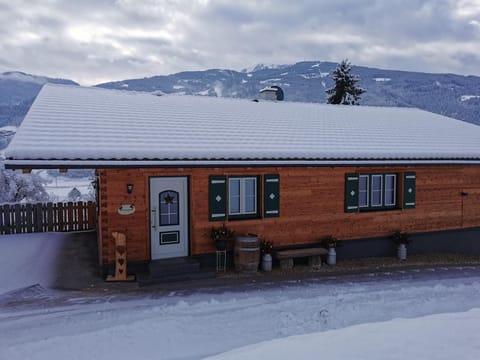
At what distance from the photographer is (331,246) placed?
11.5 meters

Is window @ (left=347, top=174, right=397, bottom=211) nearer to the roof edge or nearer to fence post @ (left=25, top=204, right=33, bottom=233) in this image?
the roof edge

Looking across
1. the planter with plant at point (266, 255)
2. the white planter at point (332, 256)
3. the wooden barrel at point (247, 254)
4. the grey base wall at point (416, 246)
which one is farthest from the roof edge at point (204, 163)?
the white planter at point (332, 256)

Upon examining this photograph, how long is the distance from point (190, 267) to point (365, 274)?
4760 mm

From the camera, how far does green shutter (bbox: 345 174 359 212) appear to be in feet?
39.3

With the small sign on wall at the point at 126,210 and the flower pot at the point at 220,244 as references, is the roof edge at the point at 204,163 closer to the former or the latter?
the small sign on wall at the point at 126,210

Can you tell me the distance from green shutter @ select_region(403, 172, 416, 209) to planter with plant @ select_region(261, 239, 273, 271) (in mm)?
5126

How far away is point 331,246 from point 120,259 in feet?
19.8

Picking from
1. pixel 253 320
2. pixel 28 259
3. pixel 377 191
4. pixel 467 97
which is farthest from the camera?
pixel 467 97

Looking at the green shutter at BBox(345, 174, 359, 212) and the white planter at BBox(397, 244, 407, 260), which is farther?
the white planter at BBox(397, 244, 407, 260)

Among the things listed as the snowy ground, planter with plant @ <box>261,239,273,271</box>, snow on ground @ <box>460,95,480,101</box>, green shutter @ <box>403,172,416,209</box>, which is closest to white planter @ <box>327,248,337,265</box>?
the snowy ground

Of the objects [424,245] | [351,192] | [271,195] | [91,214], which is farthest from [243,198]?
[91,214]

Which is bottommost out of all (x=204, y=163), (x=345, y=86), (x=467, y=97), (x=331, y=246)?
(x=331, y=246)

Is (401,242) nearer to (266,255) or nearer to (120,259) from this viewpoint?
(266,255)

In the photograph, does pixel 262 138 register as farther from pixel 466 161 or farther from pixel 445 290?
pixel 466 161
